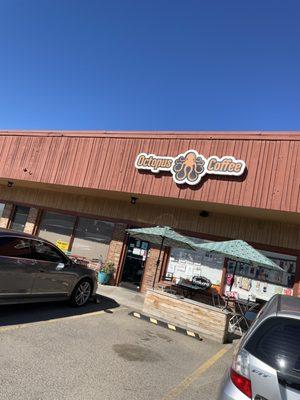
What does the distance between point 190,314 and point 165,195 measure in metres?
4.21

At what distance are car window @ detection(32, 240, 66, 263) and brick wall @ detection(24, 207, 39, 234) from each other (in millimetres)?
9281

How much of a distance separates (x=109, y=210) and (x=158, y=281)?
12.0ft

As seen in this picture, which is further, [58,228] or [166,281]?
[58,228]

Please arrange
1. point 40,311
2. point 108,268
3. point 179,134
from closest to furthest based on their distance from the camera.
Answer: point 40,311
point 179,134
point 108,268

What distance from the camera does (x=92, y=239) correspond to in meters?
16.5

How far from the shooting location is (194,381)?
6246mm

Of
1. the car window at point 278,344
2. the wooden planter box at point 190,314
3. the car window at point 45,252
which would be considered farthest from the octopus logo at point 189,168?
the car window at point 278,344

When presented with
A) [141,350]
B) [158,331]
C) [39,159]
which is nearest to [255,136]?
[158,331]

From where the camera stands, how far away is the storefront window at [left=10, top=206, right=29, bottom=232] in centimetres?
1867

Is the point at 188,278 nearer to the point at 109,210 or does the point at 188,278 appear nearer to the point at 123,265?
the point at 123,265


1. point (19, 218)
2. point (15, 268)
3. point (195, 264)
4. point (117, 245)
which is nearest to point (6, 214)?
point (19, 218)

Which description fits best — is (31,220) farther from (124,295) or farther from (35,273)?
(35,273)

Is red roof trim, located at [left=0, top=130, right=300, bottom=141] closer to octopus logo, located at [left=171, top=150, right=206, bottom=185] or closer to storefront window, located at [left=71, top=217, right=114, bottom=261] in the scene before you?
octopus logo, located at [left=171, top=150, right=206, bottom=185]

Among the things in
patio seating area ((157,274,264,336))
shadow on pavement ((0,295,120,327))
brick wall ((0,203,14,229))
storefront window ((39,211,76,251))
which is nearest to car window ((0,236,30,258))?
shadow on pavement ((0,295,120,327))
